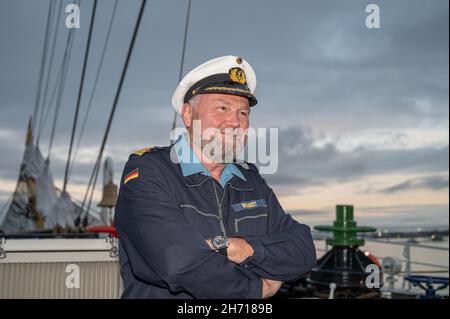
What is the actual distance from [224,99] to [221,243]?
2.96 feet

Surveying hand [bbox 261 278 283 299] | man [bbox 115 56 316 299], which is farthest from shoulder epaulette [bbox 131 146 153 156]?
hand [bbox 261 278 283 299]

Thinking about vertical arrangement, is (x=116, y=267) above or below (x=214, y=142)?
below

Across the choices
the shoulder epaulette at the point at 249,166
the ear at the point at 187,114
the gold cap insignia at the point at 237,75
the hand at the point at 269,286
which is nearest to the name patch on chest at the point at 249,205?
the shoulder epaulette at the point at 249,166

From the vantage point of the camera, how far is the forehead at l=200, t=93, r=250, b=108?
3.03 meters

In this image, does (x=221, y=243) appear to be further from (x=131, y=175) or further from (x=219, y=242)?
(x=131, y=175)

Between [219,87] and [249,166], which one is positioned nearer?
[219,87]

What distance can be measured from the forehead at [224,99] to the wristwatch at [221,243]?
85 centimetres

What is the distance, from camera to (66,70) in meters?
18.8

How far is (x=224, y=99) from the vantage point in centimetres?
304

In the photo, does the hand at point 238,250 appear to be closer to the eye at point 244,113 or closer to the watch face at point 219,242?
the watch face at point 219,242

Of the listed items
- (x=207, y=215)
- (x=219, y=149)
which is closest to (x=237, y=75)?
(x=219, y=149)
